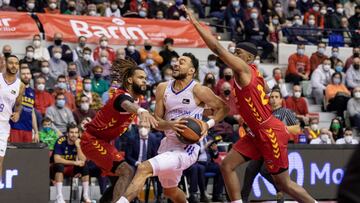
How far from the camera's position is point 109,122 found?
9.97 metres

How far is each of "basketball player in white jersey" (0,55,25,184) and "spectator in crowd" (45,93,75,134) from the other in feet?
15.7

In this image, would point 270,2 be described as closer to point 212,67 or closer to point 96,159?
point 212,67

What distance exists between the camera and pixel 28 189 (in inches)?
542

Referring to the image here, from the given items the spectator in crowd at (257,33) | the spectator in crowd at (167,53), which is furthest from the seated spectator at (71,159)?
the spectator in crowd at (257,33)

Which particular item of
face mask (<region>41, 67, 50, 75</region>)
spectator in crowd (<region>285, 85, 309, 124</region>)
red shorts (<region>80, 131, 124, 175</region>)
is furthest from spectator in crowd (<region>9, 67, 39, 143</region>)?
spectator in crowd (<region>285, 85, 309, 124</region>)

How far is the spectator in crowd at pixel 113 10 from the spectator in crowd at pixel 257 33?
12.2 feet

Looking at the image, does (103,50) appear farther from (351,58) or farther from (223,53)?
(223,53)

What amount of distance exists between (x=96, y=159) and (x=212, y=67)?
11.4m

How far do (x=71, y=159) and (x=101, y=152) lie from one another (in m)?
4.89

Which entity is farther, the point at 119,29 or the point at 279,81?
the point at 119,29

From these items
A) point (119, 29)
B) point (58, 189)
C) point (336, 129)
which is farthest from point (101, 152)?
point (119, 29)

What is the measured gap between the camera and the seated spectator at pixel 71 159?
14.5 metres

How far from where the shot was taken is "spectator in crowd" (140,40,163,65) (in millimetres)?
20833

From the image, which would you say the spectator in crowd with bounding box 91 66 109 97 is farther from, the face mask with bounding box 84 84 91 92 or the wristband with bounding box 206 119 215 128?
the wristband with bounding box 206 119 215 128
